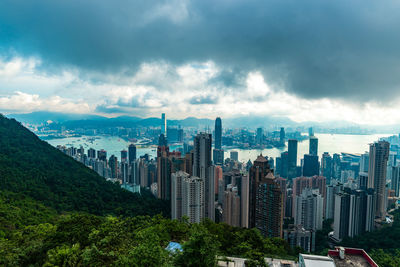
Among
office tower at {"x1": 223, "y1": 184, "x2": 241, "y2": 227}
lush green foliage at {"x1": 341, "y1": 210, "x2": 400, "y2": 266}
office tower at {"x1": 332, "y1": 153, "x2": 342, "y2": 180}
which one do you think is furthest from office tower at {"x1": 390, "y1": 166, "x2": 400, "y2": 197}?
office tower at {"x1": 223, "y1": 184, "x2": 241, "y2": 227}

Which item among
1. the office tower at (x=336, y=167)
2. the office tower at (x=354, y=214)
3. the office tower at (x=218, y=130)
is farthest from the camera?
the office tower at (x=218, y=130)

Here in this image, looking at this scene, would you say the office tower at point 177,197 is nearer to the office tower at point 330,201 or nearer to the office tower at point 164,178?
the office tower at point 164,178

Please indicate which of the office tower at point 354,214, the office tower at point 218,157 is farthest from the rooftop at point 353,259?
the office tower at point 218,157

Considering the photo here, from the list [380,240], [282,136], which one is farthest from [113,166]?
[282,136]

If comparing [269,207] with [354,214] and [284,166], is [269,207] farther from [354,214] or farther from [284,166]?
[284,166]

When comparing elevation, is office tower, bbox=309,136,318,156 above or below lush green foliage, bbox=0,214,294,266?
below

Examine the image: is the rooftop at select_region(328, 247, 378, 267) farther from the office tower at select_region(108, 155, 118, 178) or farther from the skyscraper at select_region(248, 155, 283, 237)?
the office tower at select_region(108, 155, 118, 178)
